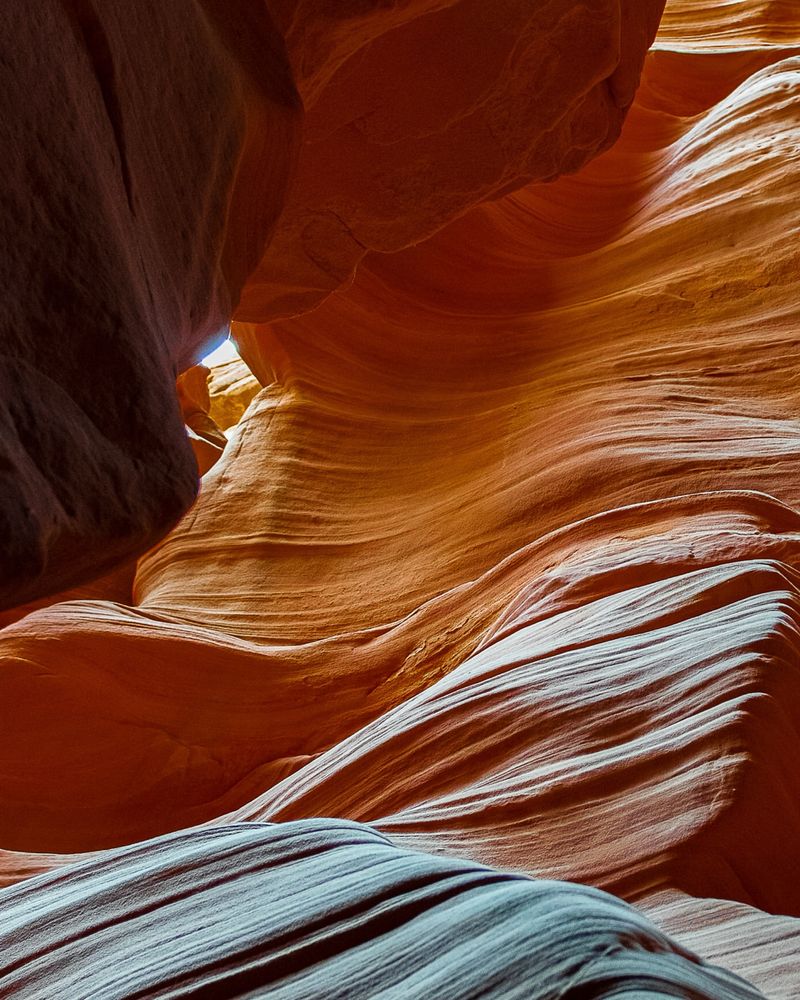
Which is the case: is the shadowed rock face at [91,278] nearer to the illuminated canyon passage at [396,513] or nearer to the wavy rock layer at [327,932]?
the illuminated canyon passage at [396,513]

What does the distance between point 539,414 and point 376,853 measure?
354 cm

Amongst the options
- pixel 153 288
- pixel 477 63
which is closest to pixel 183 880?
pixel 153 288

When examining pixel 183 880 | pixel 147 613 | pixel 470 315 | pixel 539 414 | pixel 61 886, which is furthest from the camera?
pixel 470 315

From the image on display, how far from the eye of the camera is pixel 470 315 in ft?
19.6

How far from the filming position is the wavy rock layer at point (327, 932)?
116 centimetres

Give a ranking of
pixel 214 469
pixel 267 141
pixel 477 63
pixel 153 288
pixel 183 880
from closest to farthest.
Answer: pixel 153 288
pixel 183 880
pixel 267 141
pixel 477 63
pixel 214 469

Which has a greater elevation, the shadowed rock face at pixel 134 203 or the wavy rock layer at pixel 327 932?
the shadowed rock face at pixel 134 203

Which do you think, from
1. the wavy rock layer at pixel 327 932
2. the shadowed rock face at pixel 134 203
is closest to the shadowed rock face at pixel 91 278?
the shadowed rock face at pixel 134 203

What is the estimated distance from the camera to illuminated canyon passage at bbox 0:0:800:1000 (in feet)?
4.09

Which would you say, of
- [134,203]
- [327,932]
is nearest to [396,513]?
[134,203]

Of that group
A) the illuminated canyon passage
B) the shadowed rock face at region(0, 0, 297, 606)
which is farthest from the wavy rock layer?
the shadowed rock face at region(0, 0, 297, 606)

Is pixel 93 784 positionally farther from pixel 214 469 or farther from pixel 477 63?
pixel 477 63

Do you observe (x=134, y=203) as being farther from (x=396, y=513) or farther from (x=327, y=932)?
(x=396, y=513)

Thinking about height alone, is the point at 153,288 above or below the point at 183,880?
above
